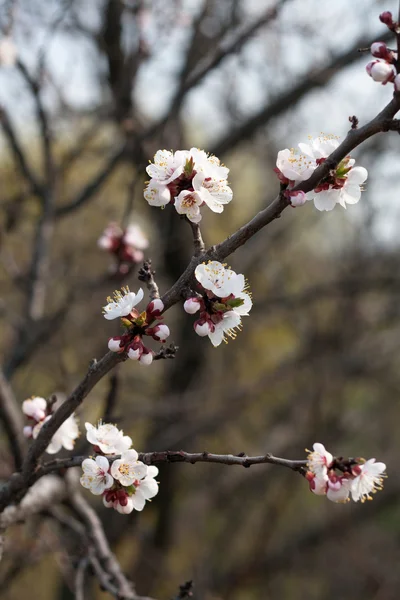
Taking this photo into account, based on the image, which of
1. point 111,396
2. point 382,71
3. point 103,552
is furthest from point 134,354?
point 103,552

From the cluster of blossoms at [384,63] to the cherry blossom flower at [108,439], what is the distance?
107cm

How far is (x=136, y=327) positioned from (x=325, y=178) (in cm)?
61

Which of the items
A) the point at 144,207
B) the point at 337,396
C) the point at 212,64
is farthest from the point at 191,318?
the point at 212,64

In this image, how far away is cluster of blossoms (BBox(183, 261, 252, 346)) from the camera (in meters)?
1.52

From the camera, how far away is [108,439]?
1714 millimetres

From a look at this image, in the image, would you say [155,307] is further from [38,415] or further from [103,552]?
A: [103,552]

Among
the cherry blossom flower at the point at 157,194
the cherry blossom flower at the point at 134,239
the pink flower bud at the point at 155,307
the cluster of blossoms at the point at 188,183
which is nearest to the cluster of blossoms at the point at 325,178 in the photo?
the cluster of blossoms at the point at 188,183

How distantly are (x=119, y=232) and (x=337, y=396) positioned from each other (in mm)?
5403

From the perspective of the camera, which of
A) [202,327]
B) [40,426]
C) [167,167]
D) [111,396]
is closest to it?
[202,327]

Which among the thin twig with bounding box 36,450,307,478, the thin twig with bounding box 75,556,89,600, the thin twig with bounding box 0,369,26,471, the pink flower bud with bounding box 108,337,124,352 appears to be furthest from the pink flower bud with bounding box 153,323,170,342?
the thin twig with bounding box 0,369,26,471

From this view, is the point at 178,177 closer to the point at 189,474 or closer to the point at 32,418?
the point at 32,418

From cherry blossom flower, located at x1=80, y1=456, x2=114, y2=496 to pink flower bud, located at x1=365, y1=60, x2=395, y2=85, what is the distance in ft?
3.60

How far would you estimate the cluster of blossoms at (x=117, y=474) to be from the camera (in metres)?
1.57

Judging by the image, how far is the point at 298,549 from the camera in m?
8.09
